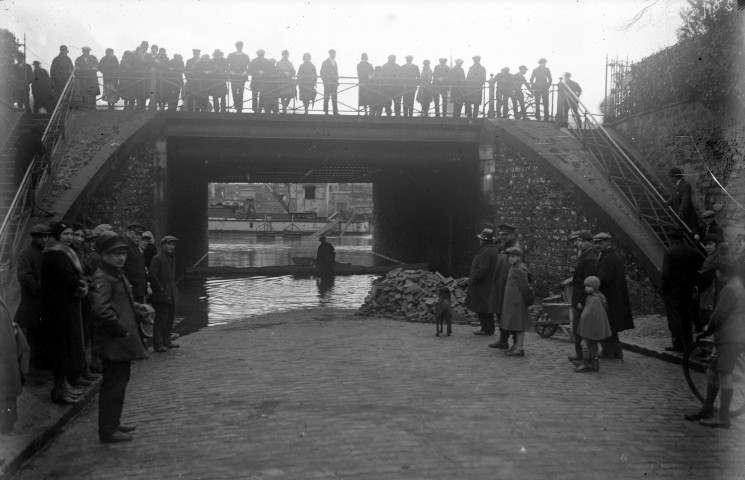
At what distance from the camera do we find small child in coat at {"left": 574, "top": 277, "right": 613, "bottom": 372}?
807 cm

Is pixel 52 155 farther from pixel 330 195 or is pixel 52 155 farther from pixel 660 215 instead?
pixel 330 195

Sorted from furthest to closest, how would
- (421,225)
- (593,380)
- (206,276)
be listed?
(421,225), (206,276), (593,380)

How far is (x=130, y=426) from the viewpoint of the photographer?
565 cm

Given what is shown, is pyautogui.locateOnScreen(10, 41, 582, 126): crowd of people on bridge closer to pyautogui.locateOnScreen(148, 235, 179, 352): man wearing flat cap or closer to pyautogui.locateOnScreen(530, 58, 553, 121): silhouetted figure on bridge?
pyautogui.locateOnScreen(530, 58, 553, 121): silhouetted figure on bridge

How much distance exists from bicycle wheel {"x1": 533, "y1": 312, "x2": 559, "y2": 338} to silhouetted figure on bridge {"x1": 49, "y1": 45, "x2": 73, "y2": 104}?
568 inches

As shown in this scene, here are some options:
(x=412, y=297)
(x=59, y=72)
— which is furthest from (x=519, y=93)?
(x=59, y=72)

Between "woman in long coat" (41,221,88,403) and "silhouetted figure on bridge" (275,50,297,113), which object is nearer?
"woman in long coat" (41,221,88,403)

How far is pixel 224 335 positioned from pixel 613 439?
24.4ft

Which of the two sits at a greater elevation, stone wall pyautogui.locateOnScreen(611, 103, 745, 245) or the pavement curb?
stone wall pyautogui.locateOnScreen(611, 103, 745, 245)

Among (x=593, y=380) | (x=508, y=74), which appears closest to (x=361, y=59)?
(x=508, y=74)

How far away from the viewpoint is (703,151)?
46.4 feet

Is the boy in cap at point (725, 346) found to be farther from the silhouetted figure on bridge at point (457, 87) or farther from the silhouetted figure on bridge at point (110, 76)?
the silhouetted figure on bridge at point (110, 76)

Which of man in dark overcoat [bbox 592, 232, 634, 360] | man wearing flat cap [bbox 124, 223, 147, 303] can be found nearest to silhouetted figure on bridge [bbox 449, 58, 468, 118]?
man in dark overcoat [bbox 592, 232, 634, 360]

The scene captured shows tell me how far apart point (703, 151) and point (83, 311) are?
1241 cm
